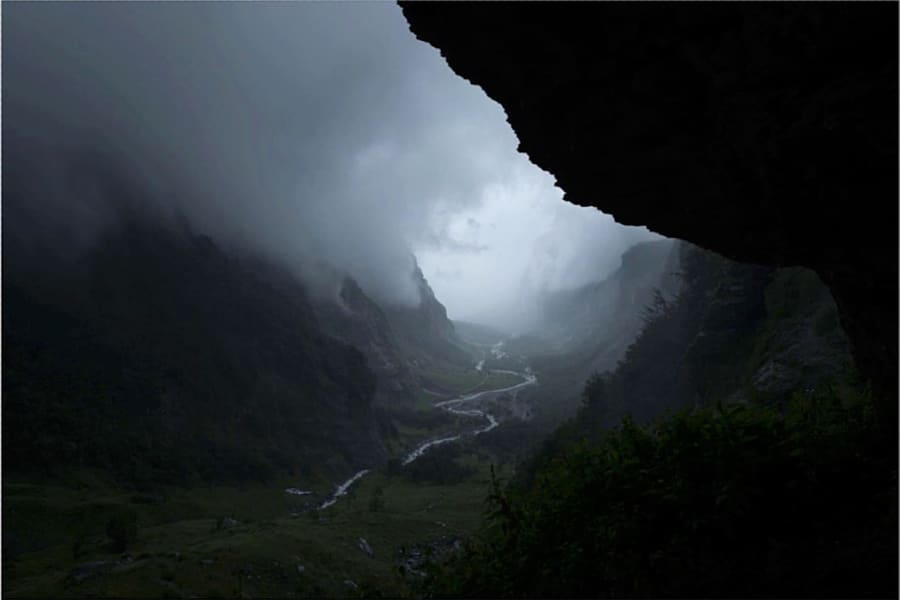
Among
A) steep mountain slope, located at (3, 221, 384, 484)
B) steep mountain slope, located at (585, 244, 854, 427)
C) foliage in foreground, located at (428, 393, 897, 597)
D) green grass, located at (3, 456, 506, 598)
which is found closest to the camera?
foliage in foreground, located at (428, 393, 897, 597)

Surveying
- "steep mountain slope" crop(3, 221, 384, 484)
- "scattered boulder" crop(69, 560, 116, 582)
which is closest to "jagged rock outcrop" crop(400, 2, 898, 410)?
"scattered boulder" crop(69, 560, 116, 582)

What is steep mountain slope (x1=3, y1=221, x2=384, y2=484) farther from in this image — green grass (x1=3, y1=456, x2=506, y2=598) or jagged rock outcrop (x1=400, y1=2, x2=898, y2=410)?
jagged rock outcrop (x1=400, y1=2, x2=898, y2=410)

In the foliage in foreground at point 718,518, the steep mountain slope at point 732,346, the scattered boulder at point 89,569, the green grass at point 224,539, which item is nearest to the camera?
the foliage in foreground at point 718,518

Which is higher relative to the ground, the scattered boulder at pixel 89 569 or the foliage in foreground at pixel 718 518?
the foliage in foreground at pixel 718 518

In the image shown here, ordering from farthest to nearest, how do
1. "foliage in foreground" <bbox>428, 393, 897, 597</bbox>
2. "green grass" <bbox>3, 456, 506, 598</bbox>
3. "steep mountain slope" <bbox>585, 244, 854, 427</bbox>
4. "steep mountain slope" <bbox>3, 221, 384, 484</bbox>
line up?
"steep mountain slope" <bbox>3, 221, 384, 484</bbox> → "green grass" <bbox>3, 456, 506, 598</bbox> → "steep mountain slope" <bbox>585, 244, 854, 427</bbox> → "foliage in foreground" <bbox>428, 393, 897, 597</bbox>

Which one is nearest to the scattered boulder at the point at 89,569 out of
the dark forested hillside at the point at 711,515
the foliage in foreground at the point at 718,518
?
the dark forested hillside at the point at 711,515

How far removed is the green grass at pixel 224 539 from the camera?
3538 cm

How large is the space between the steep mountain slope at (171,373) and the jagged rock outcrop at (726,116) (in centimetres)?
10281

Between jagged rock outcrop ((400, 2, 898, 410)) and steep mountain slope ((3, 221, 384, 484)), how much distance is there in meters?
103

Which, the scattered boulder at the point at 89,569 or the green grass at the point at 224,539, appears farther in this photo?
the scattered boulder at the point at 89,569

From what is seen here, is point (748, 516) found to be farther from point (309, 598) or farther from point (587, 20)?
point (309, 598)

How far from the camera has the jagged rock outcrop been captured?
6.46 m

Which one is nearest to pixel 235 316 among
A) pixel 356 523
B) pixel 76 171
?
pixel 76 171

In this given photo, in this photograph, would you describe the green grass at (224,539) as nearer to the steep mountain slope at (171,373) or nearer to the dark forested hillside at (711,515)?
the dark forested hillside at (711,515)
